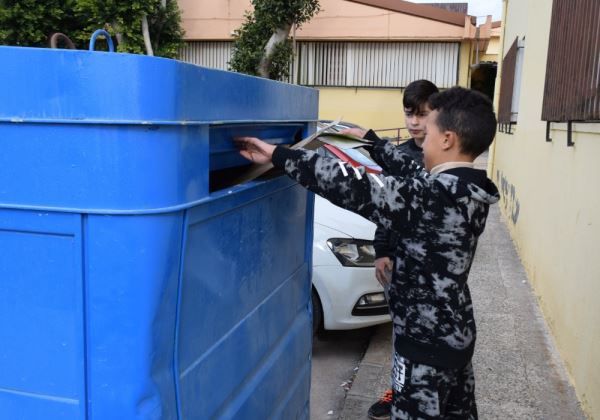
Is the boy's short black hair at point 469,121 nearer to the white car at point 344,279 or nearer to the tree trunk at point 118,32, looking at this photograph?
the white car at point 344,279

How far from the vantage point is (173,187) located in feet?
3.84

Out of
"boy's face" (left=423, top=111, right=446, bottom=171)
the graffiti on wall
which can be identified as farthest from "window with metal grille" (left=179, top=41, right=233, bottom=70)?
"boy's face" (left=423, top=111, right=446, bottom=171)

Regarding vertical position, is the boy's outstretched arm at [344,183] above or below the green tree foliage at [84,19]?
below

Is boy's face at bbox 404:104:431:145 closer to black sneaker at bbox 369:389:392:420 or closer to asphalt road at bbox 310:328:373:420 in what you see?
black sneaker at bbox 369:389:392:420

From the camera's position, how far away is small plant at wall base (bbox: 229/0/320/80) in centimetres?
→ 1493

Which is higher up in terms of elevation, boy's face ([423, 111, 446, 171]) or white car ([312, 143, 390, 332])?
boy's face ([423, 111, 446, 171])

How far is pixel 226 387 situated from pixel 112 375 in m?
0.44

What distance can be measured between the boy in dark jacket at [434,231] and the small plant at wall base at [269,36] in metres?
13.5

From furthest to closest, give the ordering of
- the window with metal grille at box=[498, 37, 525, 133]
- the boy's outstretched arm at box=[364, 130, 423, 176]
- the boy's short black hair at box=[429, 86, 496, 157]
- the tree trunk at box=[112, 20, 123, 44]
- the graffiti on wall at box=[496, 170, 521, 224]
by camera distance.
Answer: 1. the tree trunk at box=[112, 20, 123, 44]
2. the window with metal grille at box=[498, 37, 525, 133]
3. the graffiti on wall at box=[496, 170, 521, 224]
4. the boy's outstretched arm at box=[364, 130, 423, 176]
5. the boy's short black hair at box=[429, 86, 496, 157]

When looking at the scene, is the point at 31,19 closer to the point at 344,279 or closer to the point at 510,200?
the point at 510,200

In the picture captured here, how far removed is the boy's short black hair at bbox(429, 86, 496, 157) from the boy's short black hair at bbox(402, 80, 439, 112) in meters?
1.19

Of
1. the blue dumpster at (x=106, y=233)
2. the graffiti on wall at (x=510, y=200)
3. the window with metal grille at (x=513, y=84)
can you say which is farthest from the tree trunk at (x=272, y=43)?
the blue dumpster at (x=106, y=233)

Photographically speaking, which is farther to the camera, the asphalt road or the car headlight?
the car headlight

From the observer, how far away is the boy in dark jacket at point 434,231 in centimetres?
169
